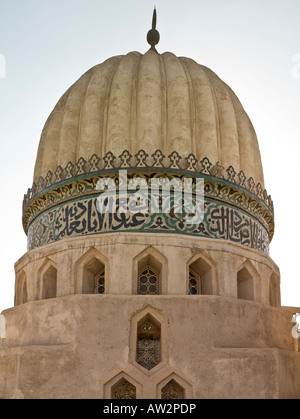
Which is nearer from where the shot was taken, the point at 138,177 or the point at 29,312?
the point at 29,312

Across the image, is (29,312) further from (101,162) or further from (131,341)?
(101,162)

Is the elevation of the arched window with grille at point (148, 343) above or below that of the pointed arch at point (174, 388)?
above

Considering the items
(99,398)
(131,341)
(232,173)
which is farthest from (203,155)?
(99,398)

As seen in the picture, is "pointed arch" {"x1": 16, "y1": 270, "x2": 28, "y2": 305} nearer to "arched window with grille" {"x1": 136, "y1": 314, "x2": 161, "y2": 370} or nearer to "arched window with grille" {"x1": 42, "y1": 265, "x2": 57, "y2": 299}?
"arched window with grille" {"x1": 42, "y1": 265, "x2": 57, "y2": 299}

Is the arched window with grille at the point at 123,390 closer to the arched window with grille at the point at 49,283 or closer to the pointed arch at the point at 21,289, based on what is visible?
the arched window with grille at the point at 49,283

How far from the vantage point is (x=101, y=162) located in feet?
29.6

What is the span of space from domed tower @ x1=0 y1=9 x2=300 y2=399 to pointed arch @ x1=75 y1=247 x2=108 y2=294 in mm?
19

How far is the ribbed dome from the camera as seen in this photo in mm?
9141

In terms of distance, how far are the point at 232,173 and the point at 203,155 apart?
19.6 inches

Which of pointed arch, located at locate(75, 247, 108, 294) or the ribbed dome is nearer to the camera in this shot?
pointed arch, located at locate(75, 247, 108, 294)

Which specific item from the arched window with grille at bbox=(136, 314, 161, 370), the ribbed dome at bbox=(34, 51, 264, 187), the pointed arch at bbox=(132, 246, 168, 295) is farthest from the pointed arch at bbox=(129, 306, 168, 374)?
the ribbed dome at bbox=(34, 51, 264, 187)

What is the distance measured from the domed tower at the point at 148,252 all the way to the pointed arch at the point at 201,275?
0.02 metres

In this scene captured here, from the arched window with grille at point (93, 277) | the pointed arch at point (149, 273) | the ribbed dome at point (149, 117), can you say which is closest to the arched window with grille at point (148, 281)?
the pointed arch at point (149, 273)

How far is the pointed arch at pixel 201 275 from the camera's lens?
27.8 feet
